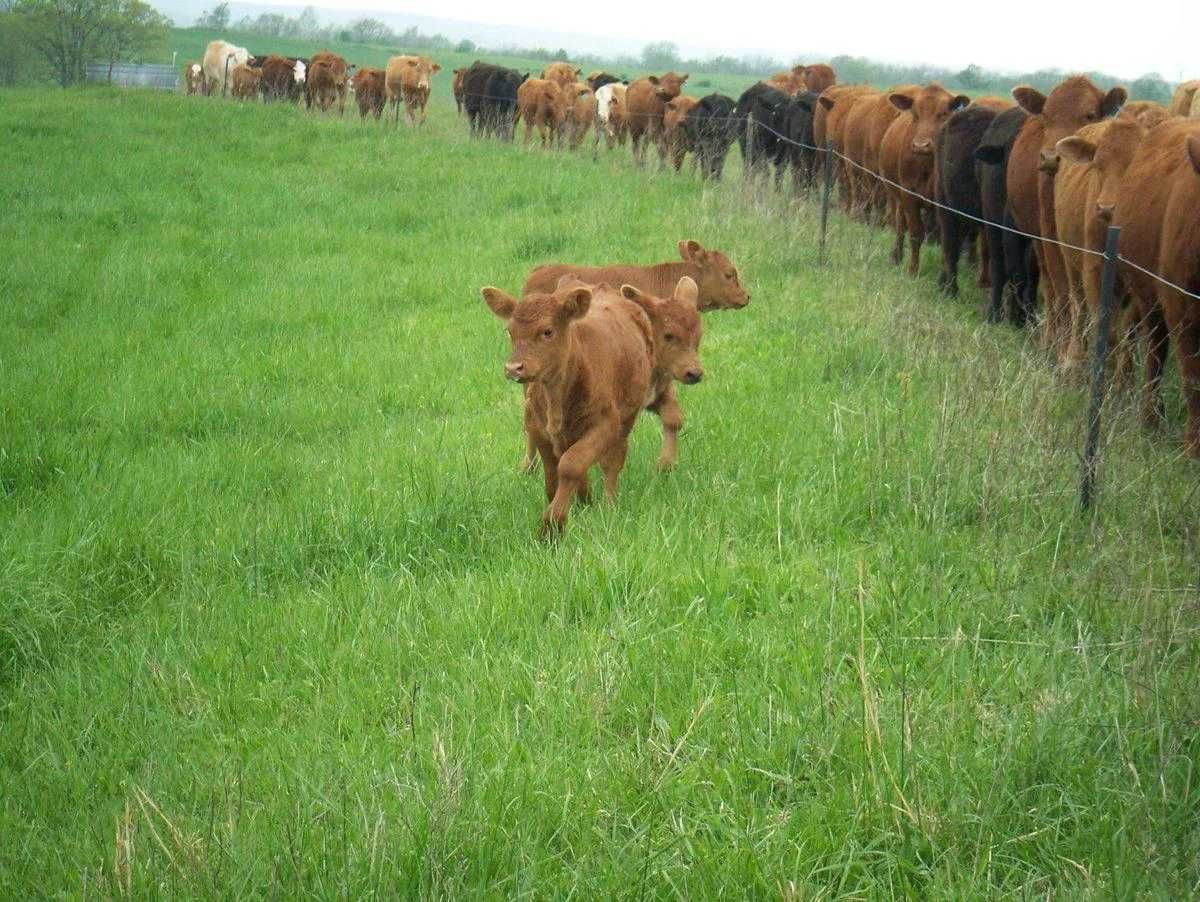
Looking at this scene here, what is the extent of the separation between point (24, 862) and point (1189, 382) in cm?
624

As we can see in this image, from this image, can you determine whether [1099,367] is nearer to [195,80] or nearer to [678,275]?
[678,275]

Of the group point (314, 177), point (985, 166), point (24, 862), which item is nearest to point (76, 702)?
point (24, 862)

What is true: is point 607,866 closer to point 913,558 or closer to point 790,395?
point 913,558

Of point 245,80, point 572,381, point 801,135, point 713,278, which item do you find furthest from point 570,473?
point 245,80

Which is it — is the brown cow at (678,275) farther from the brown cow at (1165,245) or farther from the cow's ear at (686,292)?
the brown cow at (1165,245)

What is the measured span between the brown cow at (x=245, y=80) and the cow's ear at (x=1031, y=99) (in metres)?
29.8

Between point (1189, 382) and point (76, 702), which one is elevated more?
point (1189, 382)

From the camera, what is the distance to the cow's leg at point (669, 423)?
739 cm

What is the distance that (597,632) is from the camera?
488 cm

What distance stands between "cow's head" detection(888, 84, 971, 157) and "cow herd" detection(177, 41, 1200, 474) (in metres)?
0.02

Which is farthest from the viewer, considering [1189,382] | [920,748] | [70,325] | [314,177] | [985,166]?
[314,177]

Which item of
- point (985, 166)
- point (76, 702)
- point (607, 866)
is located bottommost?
point (76, 702)

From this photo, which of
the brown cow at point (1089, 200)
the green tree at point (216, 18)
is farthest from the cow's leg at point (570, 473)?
the green tree at point (216, 18)

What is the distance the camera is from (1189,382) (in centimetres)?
734
